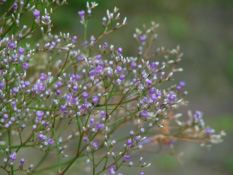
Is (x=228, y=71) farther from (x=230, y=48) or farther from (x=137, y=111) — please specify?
(x=137, y=111)

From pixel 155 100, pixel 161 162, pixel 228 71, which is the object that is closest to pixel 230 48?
pixel 228 71

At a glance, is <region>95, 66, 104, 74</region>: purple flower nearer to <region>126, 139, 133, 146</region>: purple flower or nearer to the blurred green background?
<region>126, 139, 133, 146</region>: purple flower

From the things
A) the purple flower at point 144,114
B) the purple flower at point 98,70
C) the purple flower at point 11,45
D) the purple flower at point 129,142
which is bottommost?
the purple flower at point 129,142

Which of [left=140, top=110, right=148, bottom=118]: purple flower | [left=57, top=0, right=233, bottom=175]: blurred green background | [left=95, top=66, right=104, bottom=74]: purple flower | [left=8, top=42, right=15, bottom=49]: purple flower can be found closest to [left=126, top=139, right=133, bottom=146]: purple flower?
[left=140, top=110, right=148, bottom=118]: purple flower

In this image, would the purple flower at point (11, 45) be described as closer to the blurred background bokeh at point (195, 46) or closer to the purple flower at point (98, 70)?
the purple flower at point (98, 70)

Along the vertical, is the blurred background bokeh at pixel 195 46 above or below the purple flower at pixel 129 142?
above

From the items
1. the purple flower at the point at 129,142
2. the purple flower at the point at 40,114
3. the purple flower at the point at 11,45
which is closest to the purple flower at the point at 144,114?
the purple flower at the point at 129,142

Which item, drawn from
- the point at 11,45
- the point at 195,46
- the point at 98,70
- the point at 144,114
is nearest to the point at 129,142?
Result: the point at 144,114

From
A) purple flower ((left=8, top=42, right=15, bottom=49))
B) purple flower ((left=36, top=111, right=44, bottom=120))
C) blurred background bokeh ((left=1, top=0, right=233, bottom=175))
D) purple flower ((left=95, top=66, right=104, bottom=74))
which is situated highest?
blurred background bokeh ((left=1, top=0, right=233, bottom=175))
